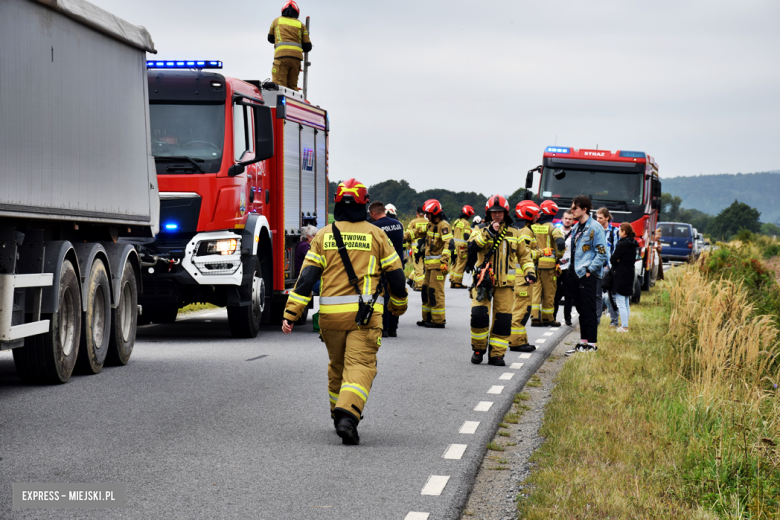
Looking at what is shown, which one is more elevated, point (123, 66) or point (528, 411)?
point (123, 66)

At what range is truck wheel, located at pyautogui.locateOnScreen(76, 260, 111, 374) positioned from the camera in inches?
375

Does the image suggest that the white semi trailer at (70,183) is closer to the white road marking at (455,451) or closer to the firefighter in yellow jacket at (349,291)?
the firefighter in yellow jacket at (349,291)

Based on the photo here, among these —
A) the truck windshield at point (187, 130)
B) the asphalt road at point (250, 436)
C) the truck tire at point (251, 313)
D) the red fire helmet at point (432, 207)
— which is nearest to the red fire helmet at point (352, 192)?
the asphalt road at point (250, 436)

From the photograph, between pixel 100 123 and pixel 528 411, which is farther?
pixel 100 123

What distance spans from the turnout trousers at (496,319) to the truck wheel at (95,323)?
3.94 meters

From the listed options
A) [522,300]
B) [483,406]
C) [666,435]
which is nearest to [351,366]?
[483,406]

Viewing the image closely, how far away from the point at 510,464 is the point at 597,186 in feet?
53.7

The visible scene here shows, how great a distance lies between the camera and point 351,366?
6.87 metres

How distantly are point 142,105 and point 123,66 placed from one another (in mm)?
664

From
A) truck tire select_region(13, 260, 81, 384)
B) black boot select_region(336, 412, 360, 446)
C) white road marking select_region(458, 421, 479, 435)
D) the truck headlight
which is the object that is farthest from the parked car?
black boot select_region(336, 412, 360, 446)

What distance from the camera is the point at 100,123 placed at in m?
9.42

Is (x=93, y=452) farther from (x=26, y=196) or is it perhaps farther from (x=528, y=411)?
(x=528, y=411)

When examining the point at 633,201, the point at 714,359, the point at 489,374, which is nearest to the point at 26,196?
the point at 489,374

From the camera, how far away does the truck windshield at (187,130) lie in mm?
12180
